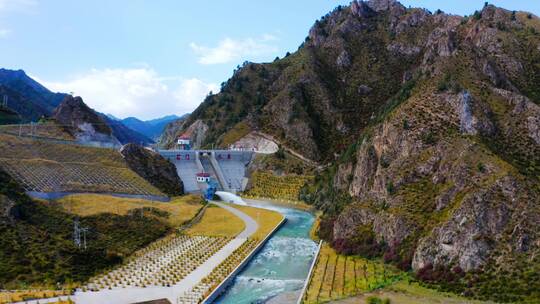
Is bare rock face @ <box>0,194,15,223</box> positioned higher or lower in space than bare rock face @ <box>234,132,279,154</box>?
lower

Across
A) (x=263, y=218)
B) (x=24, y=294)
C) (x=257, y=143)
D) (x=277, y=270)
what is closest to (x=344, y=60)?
(x=257, y=143)

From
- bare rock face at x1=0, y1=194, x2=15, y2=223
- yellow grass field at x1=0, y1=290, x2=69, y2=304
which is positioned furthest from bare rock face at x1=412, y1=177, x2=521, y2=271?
bare rock face at x1=0, y1=194, x2=15, y2=223

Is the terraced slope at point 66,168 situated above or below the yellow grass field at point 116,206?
above

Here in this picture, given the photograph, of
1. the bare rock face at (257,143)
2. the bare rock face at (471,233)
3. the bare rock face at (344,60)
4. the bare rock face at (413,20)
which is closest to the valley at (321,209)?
the bare rock face at (471,233)

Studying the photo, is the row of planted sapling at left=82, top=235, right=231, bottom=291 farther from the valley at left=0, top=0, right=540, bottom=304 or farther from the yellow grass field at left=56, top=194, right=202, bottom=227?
the yellow grass field at left=56, top=194, right=202, bottom=227

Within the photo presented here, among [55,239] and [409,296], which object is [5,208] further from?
[409,296]

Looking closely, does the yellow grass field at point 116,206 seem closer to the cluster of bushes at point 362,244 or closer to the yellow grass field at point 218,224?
the yellow grass field at point 218,224

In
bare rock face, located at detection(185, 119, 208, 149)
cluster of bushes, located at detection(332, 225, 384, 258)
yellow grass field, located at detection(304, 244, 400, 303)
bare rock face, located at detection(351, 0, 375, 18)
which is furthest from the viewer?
bare rock face, located at detection(351, 0, 375, 18)
